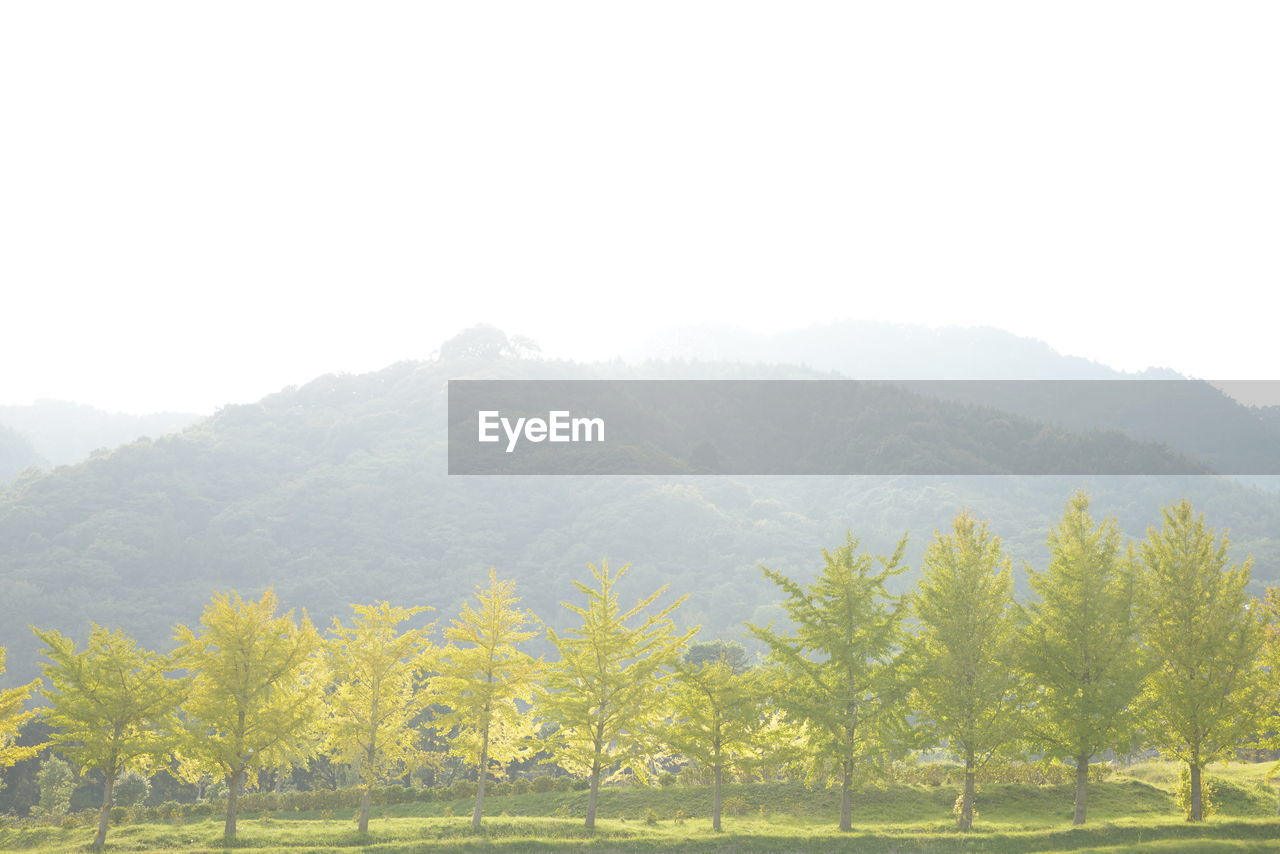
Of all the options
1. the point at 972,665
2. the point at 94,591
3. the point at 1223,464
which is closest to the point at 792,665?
the point at 972,665

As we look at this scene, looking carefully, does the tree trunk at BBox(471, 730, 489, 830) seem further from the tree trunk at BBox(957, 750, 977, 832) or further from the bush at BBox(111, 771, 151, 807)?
the bush at BBox(111, 771, 151, 807)

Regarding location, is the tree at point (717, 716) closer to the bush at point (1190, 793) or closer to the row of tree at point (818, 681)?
the row of tree at point (818, 681)

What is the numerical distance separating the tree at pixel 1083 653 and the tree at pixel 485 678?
58.5 ft

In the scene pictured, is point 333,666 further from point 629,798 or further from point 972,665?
point 972,665

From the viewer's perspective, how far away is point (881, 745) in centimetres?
2986

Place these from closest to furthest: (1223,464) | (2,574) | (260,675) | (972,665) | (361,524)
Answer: (972,665) → (260,675) → (2,574) → (361,524) → (1223,464)

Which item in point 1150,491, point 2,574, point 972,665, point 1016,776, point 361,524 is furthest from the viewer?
point 361,524

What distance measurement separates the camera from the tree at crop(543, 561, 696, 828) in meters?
32.1

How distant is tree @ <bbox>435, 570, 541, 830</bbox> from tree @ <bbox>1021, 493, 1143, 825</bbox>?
17825 millimetres

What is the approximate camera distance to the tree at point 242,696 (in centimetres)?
3103

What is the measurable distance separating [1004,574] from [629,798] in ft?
59.9

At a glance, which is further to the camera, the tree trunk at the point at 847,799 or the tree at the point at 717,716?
the tree at the point at 717,716

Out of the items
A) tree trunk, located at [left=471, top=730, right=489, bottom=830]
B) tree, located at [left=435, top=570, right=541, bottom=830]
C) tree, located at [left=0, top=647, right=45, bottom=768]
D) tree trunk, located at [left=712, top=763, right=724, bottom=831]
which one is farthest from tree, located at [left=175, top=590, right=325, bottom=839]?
tree trunk, located at [left=712, top=763, right=724, bottom=831]

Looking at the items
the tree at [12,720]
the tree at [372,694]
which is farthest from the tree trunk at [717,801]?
the tree at [12,720]
